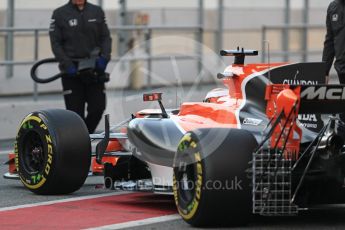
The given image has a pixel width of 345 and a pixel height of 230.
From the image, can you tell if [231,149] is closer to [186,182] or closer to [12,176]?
[186,182]

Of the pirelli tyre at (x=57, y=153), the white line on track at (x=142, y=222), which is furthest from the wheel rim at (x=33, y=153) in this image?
the white line on track at (x=142, y=222)

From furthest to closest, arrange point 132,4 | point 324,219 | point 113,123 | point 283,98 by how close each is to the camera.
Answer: point 132,4, point 113,123, point 324,219, point 283,98

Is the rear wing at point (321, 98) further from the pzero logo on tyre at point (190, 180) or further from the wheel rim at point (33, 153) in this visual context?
the wheel rim at point (33, 153)

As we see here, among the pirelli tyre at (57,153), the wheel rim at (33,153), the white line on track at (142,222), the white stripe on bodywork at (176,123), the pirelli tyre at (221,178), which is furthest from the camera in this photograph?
the wheel rim at (33,153)

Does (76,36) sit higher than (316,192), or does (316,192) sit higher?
(76,36)

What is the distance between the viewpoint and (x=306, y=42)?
876 inches

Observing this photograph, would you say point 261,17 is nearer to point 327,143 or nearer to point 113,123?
point 113,123

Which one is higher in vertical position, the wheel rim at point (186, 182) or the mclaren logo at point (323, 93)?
the mclaren logo at point (323, 93)

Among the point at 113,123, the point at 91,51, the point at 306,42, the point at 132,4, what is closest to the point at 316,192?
the point at 113,123

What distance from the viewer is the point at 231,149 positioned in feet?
26.2

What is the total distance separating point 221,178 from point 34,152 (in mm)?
2637

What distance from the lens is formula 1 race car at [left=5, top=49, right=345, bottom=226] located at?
7.94 m

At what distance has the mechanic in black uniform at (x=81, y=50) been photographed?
1376 centimetres

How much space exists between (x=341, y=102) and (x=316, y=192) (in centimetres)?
69
